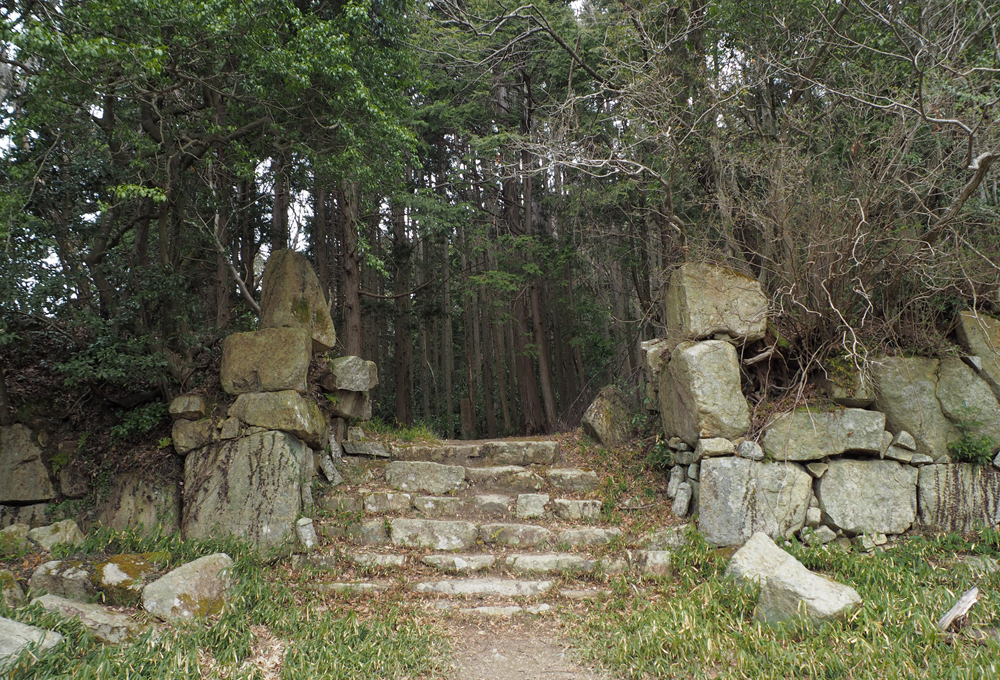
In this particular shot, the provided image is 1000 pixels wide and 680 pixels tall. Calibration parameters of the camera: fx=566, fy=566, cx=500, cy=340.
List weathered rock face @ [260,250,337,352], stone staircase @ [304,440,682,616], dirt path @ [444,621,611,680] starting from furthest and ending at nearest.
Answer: weathered rock face @ [260,250,337,352] < stone staircase @ [304,440,682,616] < dirt path @ [444,621,611,680]

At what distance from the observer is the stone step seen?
7496 mm

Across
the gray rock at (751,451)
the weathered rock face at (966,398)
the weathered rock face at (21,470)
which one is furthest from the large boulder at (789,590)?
the weathered rock face at (21,470)

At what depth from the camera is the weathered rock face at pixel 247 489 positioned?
5.57 m

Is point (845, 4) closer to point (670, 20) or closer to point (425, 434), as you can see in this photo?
point (670, 20)

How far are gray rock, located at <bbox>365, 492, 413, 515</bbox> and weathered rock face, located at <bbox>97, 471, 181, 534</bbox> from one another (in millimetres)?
1908

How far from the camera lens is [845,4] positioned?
596 centimetres

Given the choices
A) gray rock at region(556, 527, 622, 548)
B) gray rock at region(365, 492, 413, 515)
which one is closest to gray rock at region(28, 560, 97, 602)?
gray rock at region(365, 492, 413, 515)

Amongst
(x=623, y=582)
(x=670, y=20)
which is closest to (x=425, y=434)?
(x=623, y=582)

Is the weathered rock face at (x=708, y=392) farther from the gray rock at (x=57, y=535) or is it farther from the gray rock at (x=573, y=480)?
the gray rock at (x=57, y=535)

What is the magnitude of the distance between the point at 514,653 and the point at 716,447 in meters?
2.84

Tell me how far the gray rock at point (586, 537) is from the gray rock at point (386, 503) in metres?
1.78

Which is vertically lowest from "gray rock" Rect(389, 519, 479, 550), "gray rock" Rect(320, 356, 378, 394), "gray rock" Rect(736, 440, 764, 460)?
"gray rock" Rect(389, 519, 479, 550)

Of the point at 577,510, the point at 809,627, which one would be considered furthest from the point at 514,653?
the point at 809,627

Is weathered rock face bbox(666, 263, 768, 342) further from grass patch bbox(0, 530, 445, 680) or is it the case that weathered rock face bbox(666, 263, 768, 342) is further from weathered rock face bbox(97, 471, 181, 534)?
weathered rock face bbox(97, 471, 181, 534)
